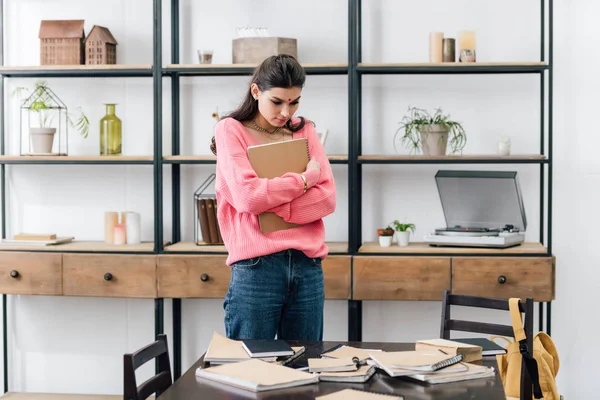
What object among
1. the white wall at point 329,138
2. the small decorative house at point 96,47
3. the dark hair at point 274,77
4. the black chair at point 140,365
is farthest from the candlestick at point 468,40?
the black chair at point 140,365

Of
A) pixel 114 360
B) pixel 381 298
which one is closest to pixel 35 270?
pixel 114 360

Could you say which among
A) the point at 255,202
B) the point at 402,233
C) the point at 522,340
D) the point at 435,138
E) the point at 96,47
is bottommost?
the point at 522,340

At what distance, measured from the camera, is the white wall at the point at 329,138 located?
3.82 m

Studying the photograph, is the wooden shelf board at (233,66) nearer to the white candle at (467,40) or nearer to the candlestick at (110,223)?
the white candle at (467,40)

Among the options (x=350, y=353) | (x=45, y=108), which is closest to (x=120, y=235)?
(x=45, y=108)

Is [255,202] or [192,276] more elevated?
[255,202]

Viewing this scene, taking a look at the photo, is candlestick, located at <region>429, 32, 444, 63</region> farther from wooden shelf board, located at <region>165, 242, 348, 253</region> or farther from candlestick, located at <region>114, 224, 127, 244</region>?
candlestick, located at <region>114, 224, 127, 244</region>

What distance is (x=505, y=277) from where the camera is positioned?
11.4 feet

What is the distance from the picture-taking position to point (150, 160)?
370cm

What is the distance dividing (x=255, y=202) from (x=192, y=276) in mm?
1290

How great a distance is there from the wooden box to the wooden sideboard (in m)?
0.97

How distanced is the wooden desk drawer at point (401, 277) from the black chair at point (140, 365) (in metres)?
1.57

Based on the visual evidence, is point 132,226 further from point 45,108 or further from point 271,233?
point 271,233

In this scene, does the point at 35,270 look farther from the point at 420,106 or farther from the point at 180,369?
the point at 420,106
